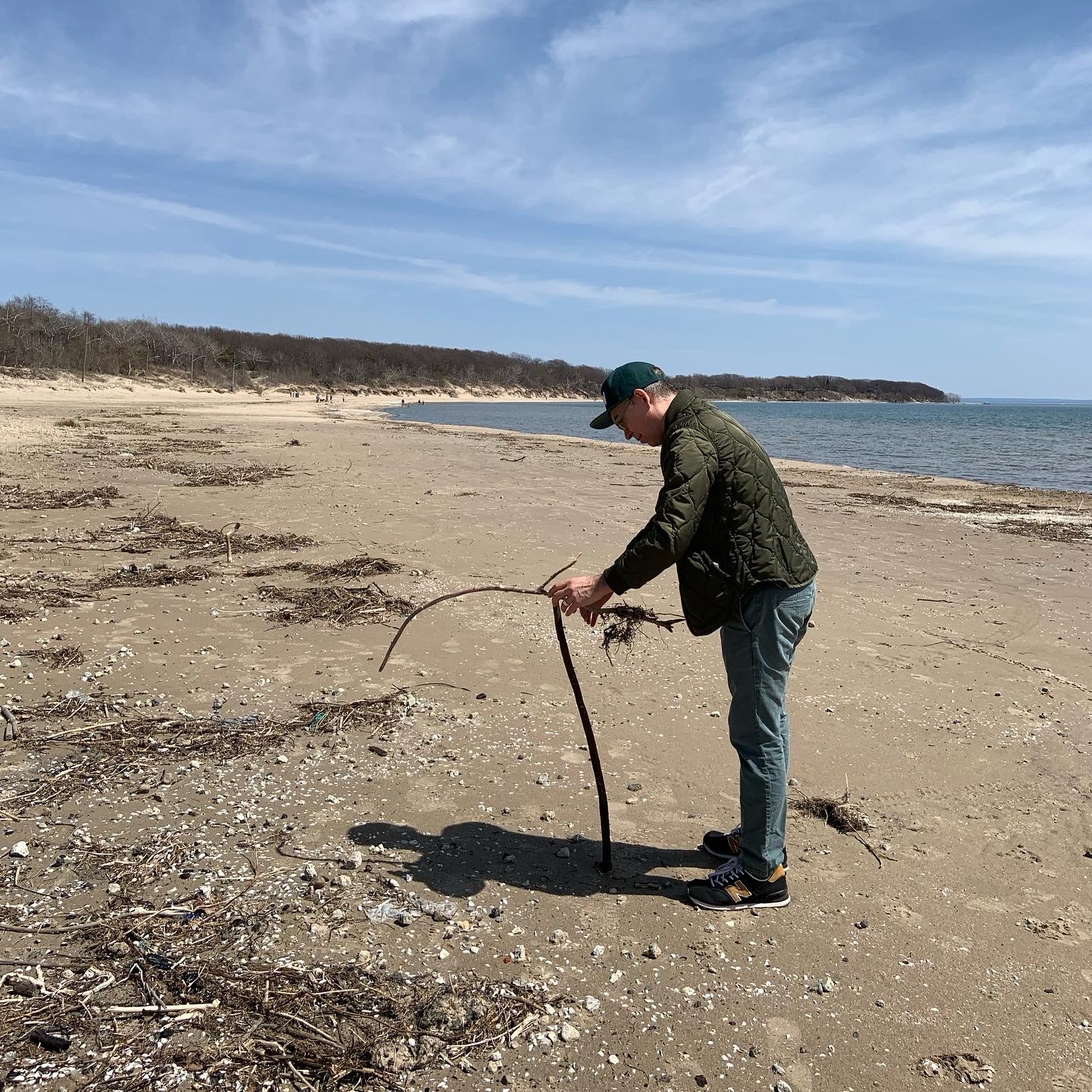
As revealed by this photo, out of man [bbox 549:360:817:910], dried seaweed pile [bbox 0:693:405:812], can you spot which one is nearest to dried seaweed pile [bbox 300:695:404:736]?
dried seaweed pile [bbox 0:693:405:812]

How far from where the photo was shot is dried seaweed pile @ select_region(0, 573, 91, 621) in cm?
630

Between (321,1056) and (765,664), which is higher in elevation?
(765,664)

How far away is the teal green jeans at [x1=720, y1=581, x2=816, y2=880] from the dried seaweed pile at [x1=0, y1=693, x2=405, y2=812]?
232 centimetres

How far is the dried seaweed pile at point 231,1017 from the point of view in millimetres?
2330

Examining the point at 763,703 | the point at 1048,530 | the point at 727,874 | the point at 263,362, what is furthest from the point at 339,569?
the point at 263,362

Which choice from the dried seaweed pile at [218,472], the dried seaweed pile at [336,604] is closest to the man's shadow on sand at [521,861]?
the dried seaweed pile at [336,604]

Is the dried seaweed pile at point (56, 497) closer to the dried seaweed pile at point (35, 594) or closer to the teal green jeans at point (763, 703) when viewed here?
the dried seaweed pile at point (35, 594)

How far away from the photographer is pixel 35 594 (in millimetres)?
6691

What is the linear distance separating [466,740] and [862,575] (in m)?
6.24

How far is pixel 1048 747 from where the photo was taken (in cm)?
488

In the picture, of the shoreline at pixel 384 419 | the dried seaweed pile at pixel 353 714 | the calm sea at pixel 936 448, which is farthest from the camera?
the calm sea at pixel 936 448

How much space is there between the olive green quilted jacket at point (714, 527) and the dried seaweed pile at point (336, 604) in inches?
161

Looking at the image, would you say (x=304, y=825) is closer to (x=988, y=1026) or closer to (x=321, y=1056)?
(x=321, y=1056)

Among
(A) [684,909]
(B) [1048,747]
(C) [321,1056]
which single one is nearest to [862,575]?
(B) [1048,747]
